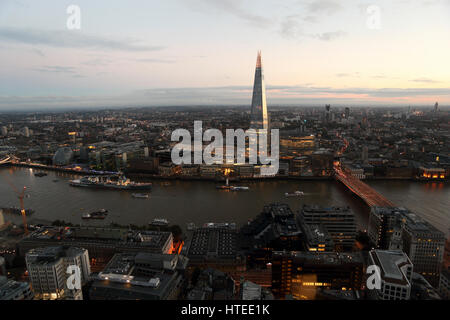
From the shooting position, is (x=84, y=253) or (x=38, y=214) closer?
(x=84, y=253)

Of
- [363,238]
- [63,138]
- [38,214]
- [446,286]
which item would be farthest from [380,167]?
[63,138]

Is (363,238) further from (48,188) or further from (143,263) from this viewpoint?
(48,188)

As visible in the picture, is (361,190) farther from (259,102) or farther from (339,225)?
(259,102)

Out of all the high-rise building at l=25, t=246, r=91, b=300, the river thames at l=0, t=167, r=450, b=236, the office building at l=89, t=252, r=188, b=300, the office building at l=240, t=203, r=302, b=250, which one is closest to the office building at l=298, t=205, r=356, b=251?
the office building at l=240, t=203, r=302, b=250

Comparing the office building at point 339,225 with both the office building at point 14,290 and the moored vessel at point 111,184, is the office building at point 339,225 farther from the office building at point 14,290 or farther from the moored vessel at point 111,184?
the moored vessel at point 111,184

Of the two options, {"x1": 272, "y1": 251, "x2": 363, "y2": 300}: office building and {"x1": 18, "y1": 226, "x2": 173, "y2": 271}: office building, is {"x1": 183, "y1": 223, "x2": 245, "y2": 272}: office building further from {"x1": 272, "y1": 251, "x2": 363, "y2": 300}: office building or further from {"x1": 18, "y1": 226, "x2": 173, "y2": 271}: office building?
{"x1": 272, "y1": 251, "x2": 363, "y2": 300}: office building
